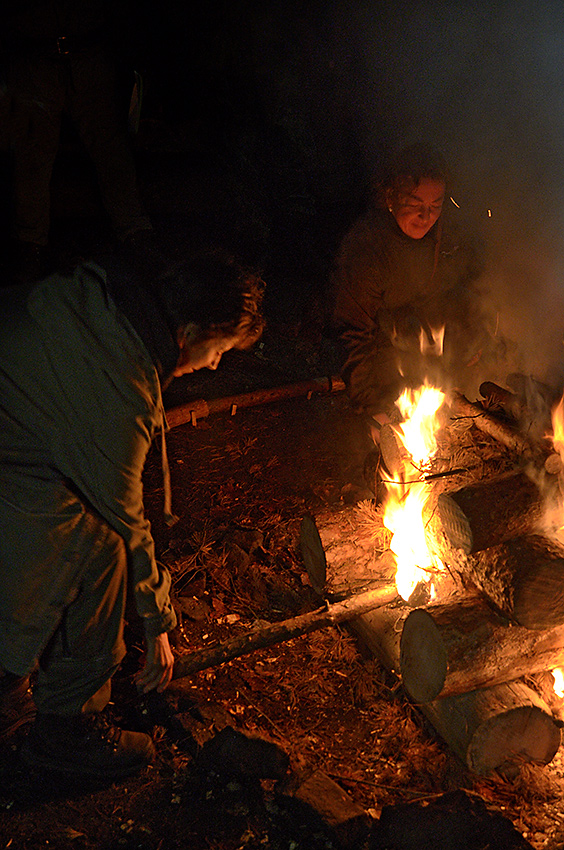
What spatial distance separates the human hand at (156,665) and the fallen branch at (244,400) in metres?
2.62

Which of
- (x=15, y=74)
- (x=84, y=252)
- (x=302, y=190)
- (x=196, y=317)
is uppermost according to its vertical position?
(x=15, y=74)

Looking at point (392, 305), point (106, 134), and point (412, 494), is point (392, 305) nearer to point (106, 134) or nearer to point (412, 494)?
point (412, 494)

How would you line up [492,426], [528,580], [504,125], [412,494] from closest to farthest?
[528,580] < [492,426] < [412,494] < [504,125]

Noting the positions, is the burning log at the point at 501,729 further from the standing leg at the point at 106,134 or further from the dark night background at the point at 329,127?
the standing leg at the point at 106,134

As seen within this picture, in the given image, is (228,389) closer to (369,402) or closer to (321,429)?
(321,429)

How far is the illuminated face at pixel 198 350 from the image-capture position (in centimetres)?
223

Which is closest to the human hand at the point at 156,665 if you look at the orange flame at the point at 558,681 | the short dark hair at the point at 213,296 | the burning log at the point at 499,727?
the burning log at the point at 499,727

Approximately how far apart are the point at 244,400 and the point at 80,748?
3266 millimetres

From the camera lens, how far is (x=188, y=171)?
7281mm

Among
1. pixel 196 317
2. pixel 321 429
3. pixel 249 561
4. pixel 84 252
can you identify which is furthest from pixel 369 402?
pixel 84 252


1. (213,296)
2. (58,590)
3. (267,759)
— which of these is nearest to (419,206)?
(213,296)

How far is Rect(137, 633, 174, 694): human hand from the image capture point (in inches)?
108

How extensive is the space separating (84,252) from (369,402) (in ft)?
12.0

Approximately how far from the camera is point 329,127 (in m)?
7.96
